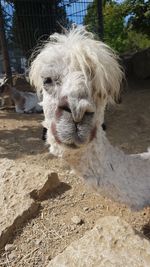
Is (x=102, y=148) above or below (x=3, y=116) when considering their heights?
above

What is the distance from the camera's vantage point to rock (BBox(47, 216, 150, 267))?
6.54 feet

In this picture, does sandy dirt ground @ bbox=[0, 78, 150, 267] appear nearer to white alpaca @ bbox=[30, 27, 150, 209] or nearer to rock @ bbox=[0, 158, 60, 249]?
rock @ bbox=[0, 158, 60, 249]

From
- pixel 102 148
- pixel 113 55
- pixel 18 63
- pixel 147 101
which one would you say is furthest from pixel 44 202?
pixel 18 63

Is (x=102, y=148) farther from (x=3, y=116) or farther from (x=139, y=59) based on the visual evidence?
(x=139, y=59)

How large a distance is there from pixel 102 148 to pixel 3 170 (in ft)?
4.65

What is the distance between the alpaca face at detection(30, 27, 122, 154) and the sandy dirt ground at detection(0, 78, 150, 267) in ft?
3.12

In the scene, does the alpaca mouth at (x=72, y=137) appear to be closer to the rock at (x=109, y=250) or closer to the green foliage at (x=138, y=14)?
the rock at (x=109, y=250)

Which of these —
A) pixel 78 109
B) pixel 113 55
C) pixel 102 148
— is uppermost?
pixel 113 55

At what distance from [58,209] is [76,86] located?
61.1 inches

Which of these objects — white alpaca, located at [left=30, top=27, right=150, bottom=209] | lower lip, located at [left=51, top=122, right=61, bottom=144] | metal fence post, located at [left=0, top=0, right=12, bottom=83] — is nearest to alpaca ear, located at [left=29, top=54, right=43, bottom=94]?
white alpaca, located at [left=30, top=27, right=150, bottom=209]

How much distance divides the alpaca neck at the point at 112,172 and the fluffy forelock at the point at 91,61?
25cm

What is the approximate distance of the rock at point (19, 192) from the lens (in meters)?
2.69

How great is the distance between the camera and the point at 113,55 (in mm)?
1883

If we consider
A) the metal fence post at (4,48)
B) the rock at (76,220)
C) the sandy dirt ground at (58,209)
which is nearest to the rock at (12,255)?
the sandy dirt ground at (58,209)
